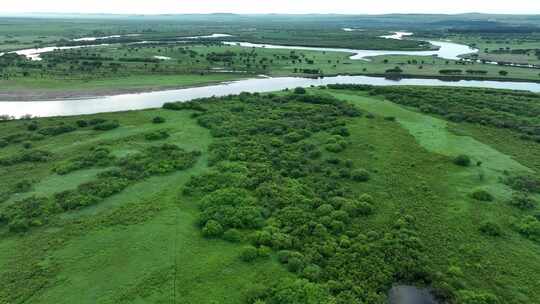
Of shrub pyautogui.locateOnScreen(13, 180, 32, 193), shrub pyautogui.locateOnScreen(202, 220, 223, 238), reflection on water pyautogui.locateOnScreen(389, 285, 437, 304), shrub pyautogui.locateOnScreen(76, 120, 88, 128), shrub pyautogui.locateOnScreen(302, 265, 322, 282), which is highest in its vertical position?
shrub pyautogui.locateOnScreen(76, 120, 88, 128)

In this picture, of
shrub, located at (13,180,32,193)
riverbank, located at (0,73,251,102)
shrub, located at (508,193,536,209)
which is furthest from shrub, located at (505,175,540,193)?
riverbank, located at (0,73,251,102)

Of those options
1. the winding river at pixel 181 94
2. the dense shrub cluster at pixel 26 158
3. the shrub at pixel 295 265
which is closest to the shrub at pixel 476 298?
the shrub at pixel 295 265

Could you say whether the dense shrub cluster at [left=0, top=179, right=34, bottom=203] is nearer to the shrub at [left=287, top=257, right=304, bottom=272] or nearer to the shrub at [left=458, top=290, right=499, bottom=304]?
the shrub at [left=287, top=257, right=304, bottom=272]

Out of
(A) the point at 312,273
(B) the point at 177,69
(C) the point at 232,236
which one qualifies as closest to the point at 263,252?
(C) the point at 232,236

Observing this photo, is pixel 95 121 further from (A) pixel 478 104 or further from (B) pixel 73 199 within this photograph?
(A) pixel 478 104

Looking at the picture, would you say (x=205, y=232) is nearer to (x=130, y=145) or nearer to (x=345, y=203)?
(x=345, y=203)

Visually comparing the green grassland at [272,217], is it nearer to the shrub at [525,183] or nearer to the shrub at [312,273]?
the shrub at [312,273]
